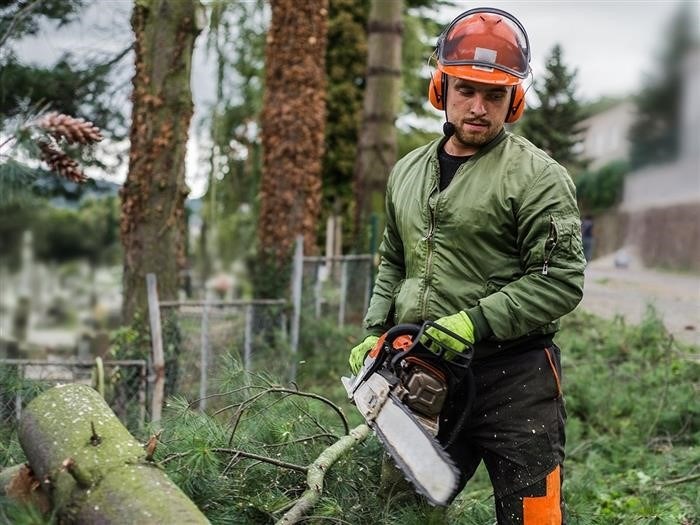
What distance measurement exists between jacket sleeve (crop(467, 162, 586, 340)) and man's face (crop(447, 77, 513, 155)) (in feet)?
0.88

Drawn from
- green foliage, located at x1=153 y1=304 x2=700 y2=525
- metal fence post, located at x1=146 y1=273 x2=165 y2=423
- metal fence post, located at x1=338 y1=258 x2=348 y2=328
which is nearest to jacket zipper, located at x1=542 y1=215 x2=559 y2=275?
green foliage, located at x1=153 y1=304 x2=700 y2=525

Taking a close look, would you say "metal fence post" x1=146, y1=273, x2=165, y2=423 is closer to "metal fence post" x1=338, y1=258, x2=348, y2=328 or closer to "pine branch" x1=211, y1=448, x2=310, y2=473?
"pine branch" x1=211, y1=448, x2=310, y2=473

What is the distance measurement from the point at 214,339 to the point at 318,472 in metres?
4.50

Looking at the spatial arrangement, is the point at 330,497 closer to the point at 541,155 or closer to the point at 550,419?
the point at 550,419

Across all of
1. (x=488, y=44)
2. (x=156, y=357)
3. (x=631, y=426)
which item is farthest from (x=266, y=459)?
(x=631, y=426)

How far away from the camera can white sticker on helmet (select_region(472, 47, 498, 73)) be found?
2.79 meters

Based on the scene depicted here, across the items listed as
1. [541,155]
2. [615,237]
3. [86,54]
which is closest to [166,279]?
[86,54]

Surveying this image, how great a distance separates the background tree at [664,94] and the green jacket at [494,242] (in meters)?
8.21

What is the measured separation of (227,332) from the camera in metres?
7.75

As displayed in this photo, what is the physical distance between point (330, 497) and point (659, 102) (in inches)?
368

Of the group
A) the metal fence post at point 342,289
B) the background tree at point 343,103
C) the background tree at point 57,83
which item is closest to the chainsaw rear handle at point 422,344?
the background tree at point 57,83

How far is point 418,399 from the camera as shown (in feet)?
8.93

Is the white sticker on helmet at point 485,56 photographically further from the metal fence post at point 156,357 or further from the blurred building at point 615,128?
the blurred building at point 615,128

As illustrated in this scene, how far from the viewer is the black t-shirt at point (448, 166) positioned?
296cm
